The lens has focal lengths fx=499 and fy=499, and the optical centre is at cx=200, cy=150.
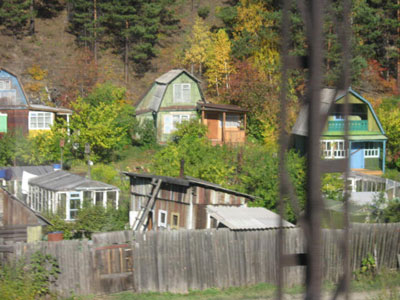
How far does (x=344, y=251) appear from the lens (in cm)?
157

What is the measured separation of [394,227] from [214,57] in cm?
2363

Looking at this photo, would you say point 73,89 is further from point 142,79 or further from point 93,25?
point 93,25

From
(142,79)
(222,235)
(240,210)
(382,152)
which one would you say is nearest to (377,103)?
(382,152)

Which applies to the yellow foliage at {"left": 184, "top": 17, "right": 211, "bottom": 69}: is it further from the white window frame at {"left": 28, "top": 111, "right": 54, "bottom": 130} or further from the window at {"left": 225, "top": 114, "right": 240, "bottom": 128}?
the white window frame at {"left": 28, "top": 111, "right": 54, "bottom": 130}

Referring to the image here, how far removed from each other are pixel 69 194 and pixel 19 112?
39.9ft

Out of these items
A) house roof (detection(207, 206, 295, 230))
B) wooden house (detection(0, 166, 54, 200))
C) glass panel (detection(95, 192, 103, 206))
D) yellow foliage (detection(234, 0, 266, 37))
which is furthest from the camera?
yellow foliage (detection(234, 0, 266, 37))

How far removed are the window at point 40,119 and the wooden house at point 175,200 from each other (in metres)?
11.9

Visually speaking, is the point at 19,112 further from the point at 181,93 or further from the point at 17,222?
the point at 17,222

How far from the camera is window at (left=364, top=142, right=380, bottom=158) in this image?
2461 centimetres

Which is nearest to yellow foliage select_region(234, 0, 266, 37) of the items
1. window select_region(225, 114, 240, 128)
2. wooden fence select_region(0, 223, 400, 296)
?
window select_region(225, 114, 240, 128)

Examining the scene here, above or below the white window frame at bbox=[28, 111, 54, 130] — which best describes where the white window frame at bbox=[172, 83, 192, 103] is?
above

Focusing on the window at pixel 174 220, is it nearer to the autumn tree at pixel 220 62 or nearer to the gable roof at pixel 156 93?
the gable roof at pixel 156 93

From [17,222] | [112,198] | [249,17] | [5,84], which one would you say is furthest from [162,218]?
[249,17]

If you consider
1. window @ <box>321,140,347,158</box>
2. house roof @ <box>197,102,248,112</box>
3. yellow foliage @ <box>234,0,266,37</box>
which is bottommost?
window @ <box>321,140,347,158</box>
